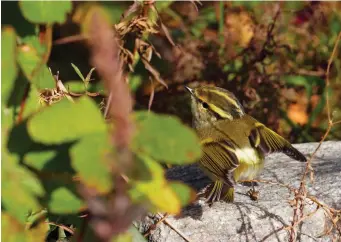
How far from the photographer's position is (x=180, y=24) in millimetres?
4918

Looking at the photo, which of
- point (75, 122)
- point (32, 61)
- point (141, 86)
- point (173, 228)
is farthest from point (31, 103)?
point (141, 86)

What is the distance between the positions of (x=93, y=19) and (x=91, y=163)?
0.32m

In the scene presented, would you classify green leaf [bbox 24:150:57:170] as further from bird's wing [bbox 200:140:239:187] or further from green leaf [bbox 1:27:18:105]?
bird's wing [bbox 200:140:239:187]

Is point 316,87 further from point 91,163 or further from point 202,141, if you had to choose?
point 91,163

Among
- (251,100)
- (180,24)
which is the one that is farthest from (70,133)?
(180,24)

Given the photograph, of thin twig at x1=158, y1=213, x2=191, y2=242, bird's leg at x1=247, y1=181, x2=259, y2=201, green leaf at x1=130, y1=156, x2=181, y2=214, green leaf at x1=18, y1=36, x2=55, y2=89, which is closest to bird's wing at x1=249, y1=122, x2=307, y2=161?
bird's leg at x1=247, y1=181, x2=259, y2=201

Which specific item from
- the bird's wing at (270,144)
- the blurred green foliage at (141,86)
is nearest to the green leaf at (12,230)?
the blurred green foliage at (141,86)

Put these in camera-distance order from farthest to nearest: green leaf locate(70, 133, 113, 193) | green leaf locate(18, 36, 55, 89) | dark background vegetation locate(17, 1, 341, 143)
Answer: dark background vegetation locate(17, 1, 341, 143) < green leaf locate(18, 36, 55, 89) < green leaf locate(70, 133, 113, 193)

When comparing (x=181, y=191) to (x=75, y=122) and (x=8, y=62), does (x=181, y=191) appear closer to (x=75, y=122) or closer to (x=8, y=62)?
(x=75, y=122)

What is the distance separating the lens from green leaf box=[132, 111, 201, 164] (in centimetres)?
116

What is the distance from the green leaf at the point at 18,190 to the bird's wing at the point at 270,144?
1.99m

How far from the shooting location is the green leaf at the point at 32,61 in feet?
5.22

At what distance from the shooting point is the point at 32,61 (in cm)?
161

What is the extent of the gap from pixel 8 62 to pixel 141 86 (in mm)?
2660
